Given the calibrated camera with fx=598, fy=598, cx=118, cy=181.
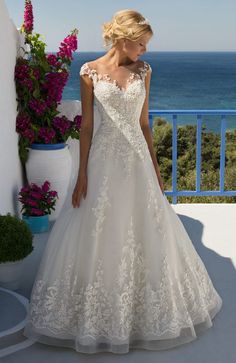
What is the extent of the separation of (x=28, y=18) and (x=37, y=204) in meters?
1.65

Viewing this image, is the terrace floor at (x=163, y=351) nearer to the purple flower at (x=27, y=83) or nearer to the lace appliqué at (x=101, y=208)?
the lace appliqué at (x=101, y=208)

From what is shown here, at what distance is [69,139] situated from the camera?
17.5 ft

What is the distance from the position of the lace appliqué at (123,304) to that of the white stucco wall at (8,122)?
1.37 metres

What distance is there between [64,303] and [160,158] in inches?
527

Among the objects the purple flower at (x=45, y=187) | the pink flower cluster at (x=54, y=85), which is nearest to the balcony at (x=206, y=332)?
the purple flower at (x=45, y=187)

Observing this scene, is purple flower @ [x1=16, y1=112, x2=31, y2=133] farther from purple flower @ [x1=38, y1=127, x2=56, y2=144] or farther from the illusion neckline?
the illusion neckline

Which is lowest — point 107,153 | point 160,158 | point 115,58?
point 160,158

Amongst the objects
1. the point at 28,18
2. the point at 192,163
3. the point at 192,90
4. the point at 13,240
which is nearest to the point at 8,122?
the point at 28,18

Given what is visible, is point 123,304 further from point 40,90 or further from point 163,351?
point 40,90

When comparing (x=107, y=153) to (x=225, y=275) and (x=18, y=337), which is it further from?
(x=225, y=275)

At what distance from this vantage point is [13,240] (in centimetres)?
330

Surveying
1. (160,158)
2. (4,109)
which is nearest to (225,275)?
(4,109)

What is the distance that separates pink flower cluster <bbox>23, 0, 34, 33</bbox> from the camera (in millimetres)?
4992

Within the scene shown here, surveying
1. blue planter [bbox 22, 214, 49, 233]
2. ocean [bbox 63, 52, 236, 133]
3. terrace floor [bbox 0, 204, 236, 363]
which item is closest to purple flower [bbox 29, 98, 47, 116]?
blue planter [bbox 22, 214, 49, 233]
